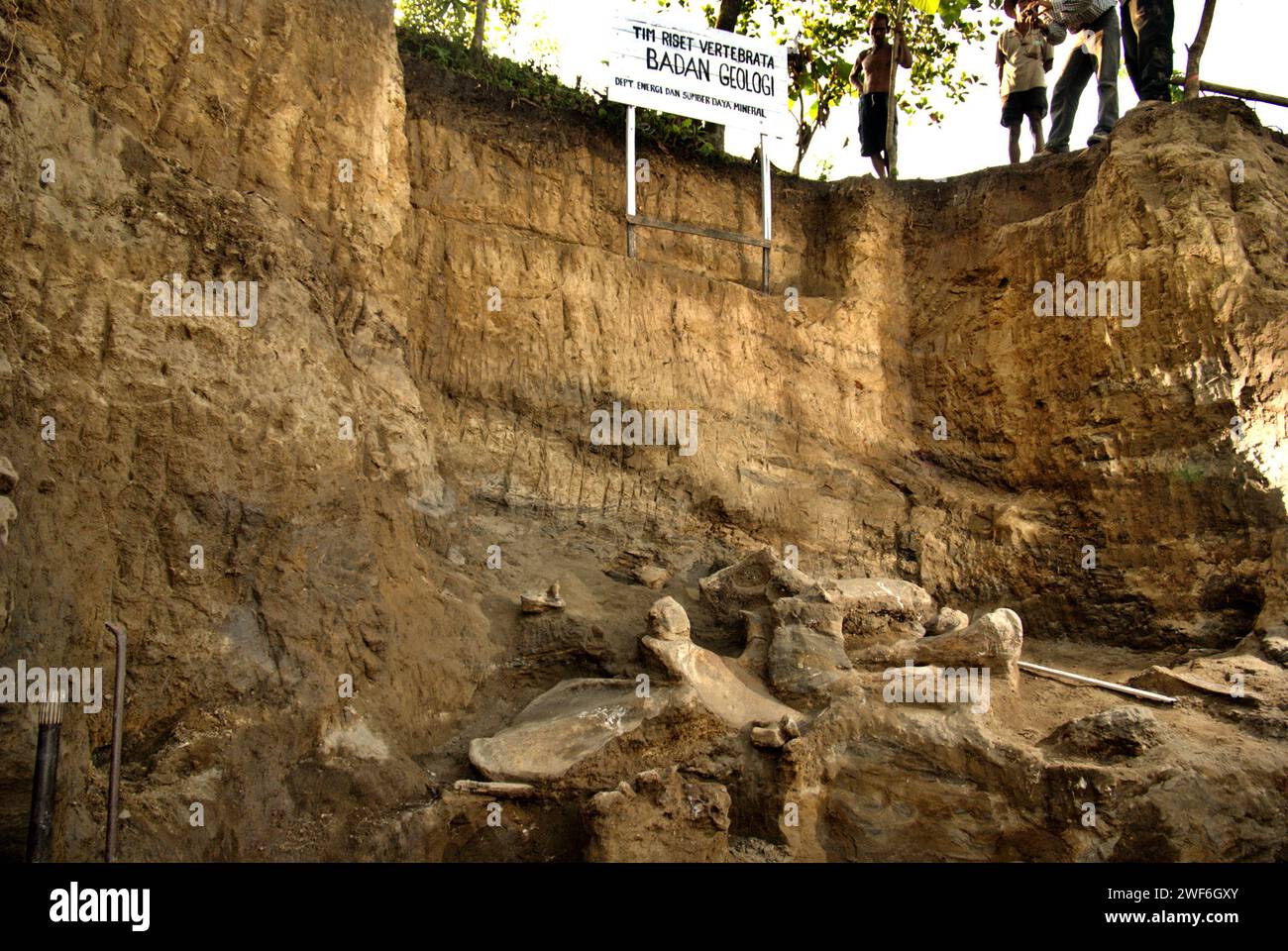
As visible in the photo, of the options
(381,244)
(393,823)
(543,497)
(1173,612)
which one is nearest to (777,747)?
(393,823)

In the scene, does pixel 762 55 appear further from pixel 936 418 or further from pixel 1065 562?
pixel 1065 562

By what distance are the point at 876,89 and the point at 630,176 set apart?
478cm

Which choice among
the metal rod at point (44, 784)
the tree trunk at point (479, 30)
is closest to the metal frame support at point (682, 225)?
the tree trunk at point (479, 30)

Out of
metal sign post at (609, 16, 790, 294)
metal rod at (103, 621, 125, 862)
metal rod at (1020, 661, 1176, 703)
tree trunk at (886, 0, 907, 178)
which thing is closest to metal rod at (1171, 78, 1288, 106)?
tree trunk at (886, 0, 907, 178)

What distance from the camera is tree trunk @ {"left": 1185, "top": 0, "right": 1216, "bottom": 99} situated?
1138 centimetres

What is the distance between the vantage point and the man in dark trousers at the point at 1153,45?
1151cm

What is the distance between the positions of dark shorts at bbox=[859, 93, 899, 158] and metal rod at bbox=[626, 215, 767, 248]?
133 inches

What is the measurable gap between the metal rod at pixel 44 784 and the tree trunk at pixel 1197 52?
39.6 ft

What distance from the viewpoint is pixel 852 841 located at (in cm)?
685

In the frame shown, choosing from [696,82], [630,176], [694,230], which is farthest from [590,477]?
[696,82]

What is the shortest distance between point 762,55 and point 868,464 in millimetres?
4440

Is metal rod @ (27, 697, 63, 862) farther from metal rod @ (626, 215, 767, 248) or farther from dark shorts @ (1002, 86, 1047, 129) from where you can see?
dark shorts @ (1002, 86, 1047, 129)

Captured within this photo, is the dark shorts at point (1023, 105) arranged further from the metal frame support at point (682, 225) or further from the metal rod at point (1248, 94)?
the metal frame support at point (682, 225)

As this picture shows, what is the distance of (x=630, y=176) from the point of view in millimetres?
10391
